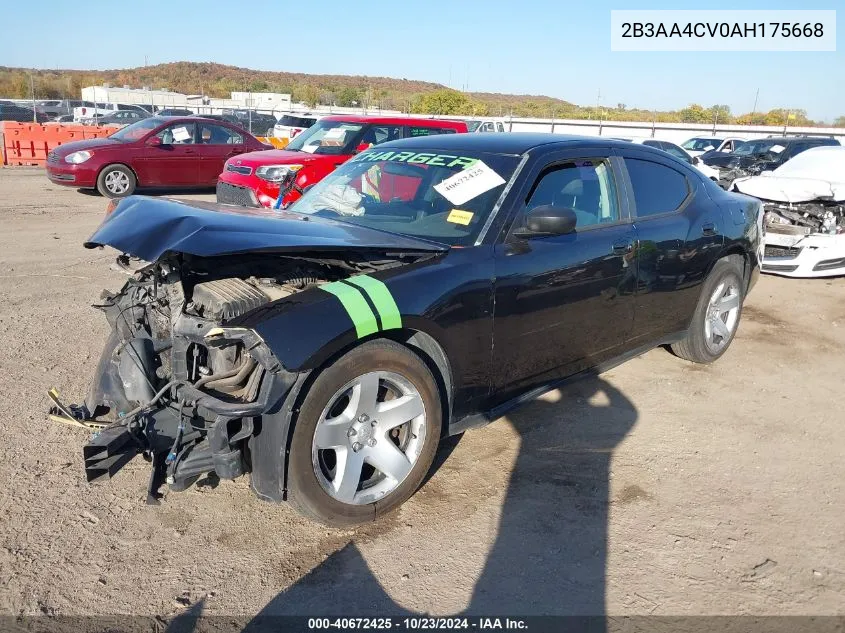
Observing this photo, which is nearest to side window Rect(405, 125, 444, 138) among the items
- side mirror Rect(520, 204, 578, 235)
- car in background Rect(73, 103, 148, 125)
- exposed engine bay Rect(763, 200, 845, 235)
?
exposed engine bay Rect(763, 200, 845, 235)

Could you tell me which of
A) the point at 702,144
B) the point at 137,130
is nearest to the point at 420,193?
the point at 137,130

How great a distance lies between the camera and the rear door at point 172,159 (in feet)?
43.5

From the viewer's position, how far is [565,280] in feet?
12.3

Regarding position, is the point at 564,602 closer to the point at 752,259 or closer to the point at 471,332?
the point at 471,332

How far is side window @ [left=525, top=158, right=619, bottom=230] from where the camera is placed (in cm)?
384

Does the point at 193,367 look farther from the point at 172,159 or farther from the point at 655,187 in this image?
the point at 172,159

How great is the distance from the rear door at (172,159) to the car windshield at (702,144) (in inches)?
642

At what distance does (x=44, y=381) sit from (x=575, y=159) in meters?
3.71

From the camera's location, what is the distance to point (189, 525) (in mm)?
3107

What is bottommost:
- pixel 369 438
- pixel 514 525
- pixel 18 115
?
A: pixel 514 525

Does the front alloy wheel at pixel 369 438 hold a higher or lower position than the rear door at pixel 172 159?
lower

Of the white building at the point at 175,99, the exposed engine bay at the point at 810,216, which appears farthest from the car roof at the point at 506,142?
the white building at the point at 175,99

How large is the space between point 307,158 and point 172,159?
4.56 m

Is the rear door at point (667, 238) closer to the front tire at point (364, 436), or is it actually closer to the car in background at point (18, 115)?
the front tire at point (364, 436)
